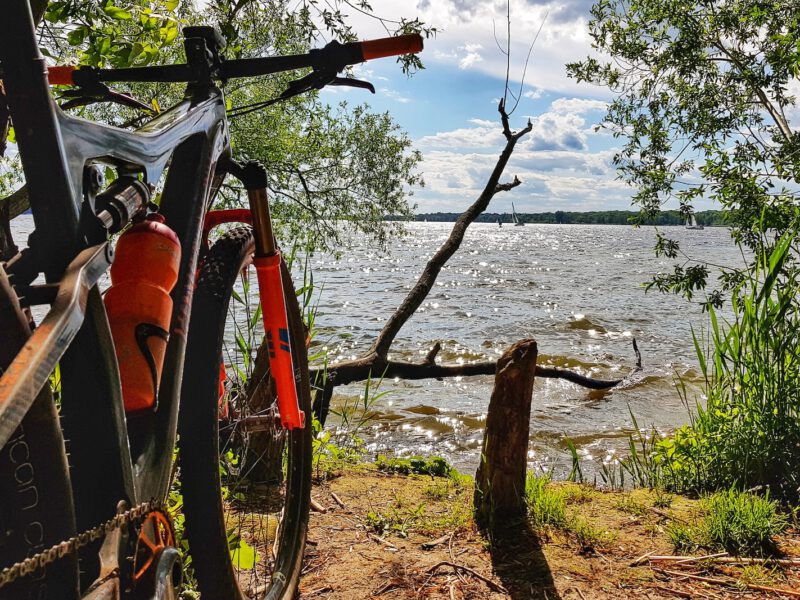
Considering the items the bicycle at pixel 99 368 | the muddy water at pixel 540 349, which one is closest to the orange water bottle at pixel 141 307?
the bicycle at pixel 99 368

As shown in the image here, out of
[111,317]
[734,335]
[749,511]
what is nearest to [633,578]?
[749,511]

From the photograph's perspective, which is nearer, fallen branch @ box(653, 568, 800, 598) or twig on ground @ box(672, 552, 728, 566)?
fallen branch @ box(653, 568, 800, 598)

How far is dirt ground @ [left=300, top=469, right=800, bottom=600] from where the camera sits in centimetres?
251

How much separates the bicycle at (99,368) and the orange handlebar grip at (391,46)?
10 mm

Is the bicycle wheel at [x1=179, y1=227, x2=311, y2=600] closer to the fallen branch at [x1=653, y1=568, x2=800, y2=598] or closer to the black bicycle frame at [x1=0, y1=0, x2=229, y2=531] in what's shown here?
the black bicycle frame at [x1=0, y1=0, x2=229, y2=531]

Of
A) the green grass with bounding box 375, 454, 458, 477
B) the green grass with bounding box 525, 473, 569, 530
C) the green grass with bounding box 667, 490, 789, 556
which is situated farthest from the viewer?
the green grass with bounding box 375, 454, 458, 477

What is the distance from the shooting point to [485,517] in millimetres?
3100

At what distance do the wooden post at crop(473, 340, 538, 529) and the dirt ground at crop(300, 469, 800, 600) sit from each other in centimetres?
13

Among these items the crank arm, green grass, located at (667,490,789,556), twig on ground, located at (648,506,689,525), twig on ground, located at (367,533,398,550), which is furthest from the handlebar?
twig on ground, located at (648,506,689,525)

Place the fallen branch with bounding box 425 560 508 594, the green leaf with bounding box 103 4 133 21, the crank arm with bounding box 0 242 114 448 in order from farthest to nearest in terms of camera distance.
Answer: the fallen branch with bounding box 425 560 508 594 → the green leaf with bounding box 103 4 133 21 → the crank arm with bounding box 0 242 114 448

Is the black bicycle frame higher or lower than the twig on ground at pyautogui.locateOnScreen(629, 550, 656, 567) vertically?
higher

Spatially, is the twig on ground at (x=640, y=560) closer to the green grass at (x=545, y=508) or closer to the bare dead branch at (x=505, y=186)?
the green grass at (x=545, y=508)

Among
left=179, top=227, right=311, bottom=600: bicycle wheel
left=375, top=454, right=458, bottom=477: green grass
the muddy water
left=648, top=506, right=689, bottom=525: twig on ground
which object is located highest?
left=179, top=227, right=311, bottom=600: bicycle wheel

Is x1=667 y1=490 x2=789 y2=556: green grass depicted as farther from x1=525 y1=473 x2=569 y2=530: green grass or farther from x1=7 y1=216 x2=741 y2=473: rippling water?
x1=7 y1=216 x2=741 y2=473: rippling water
